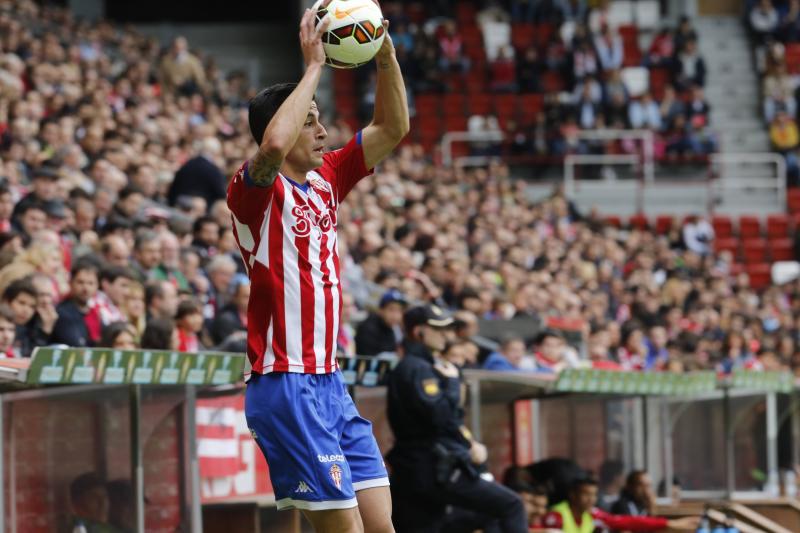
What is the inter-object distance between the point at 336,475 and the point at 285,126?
4.15 ft

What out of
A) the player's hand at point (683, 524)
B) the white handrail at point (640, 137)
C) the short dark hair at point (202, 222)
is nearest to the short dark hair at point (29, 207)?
the short dark hair at point (202, 222)

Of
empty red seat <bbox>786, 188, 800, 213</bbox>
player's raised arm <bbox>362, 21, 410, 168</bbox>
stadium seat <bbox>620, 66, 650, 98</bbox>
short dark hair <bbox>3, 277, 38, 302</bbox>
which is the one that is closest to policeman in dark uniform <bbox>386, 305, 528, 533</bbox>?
short dark hair <bbox>3, 277, 38, 302</bbox>

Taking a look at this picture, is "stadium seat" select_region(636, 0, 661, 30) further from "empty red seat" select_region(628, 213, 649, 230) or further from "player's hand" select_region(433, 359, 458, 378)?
"player's hand" select_region(433, 359, 458, 378)

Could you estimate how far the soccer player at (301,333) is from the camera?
5.66 m

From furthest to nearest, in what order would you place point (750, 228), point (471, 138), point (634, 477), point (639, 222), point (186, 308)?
point (471, 138), point (750, 228), point (639, 222), point (634, 477), point (186, 308)

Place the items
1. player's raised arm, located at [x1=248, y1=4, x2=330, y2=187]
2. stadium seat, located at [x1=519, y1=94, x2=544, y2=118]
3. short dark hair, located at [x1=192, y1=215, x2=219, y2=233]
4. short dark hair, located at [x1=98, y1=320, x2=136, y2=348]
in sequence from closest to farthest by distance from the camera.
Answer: player's raised arm, located at [x1=248, y1=4, x2=330, y2=187] → short dark hair, located at [x1=98, y1=320, x2=136, y2=348] → short dark hair, located at [x1=192, y1=215, x2=219, y2=233] → stadium seat, located at [x1=519, y1=94, x2=544, y2=118]

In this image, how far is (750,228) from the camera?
1076 inches

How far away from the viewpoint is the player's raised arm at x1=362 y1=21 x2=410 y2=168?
242 inches

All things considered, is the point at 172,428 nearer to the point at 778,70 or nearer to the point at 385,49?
the point at 385,49

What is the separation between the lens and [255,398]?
577 cm

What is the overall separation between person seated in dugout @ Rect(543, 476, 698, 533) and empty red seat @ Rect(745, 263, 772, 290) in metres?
15.6

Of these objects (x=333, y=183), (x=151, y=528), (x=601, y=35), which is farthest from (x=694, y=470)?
(x=601, y=35)

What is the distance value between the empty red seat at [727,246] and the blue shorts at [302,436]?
71.4ft

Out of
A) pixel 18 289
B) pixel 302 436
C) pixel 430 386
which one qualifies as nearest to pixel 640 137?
pixel 430 386
